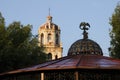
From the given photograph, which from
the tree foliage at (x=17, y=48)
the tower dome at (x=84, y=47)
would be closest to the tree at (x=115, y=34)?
the tree foliage at (x=17, y=48)

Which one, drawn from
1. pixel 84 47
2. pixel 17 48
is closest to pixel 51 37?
pixel 17 48

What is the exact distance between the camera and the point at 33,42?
1403 inches

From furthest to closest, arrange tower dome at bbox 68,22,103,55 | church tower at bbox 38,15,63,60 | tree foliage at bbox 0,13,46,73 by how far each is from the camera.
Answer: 1. church tower at bbox 38,15,63,60
2. tree foliage at bbox 0,13,46,73
3. tower dome at bbox 68,22,103,55

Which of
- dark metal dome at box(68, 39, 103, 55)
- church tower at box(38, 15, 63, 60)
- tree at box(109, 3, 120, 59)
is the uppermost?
church tower at box(38, 15, 63, 60)

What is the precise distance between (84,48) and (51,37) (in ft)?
182

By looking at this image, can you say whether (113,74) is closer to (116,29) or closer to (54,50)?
(116,29)

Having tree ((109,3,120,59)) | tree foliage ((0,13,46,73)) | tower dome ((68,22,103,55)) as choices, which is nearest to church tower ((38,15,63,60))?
tree foliage ((0,13,46,73))

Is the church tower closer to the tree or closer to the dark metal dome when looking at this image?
the tree

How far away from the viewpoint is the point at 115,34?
3025 cm

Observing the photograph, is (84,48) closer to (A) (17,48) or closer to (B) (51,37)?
(A) (17,48)

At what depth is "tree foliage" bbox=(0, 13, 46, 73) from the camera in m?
29.0

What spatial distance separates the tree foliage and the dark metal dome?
13.4m

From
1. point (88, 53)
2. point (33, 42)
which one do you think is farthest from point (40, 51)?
point (88, 53)

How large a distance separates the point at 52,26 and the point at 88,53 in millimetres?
55667
